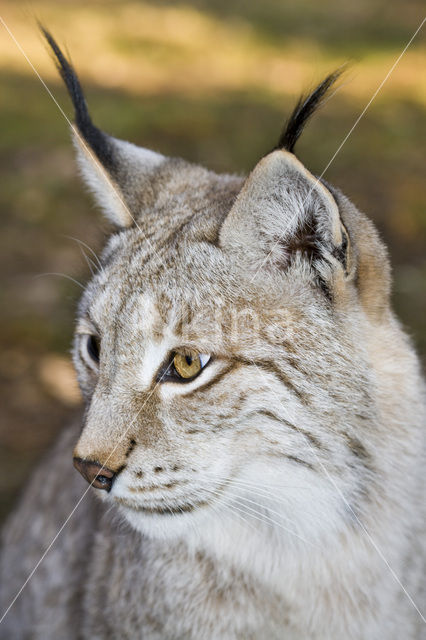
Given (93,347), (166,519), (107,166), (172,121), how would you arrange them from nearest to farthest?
(166,519) → (93,347) → (107,166) → (172,121)

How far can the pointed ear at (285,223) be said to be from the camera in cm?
224

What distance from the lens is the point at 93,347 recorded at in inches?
114

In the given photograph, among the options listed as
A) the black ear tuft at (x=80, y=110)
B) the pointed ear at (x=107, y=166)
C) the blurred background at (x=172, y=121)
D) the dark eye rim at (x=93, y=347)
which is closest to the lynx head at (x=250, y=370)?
the dark eye rim at (x=93, y=347)

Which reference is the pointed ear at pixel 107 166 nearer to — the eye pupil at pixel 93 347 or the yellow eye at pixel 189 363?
the eye pupil at pixel 93 347

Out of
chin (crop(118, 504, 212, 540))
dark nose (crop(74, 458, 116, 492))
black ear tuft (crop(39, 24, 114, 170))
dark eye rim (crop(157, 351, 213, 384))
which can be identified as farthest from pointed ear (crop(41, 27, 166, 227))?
chin (crop(118, 504, 212, 540))

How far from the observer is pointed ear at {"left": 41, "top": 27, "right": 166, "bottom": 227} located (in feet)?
9.57

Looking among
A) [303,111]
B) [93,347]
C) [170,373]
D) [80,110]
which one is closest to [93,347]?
[93,347]

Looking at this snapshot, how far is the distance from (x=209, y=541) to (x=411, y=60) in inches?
387

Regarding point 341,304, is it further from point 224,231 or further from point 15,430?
point 15,430

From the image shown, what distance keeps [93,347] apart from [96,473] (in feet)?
2.09

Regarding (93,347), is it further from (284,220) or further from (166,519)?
(284,220)

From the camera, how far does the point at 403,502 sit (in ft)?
8.85

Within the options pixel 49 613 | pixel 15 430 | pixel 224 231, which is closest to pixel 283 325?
pixel 224 231

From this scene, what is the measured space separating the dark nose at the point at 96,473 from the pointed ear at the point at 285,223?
0.81m
